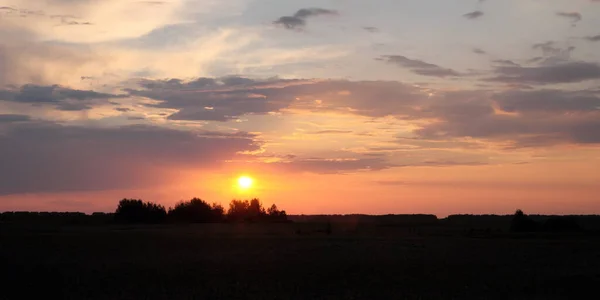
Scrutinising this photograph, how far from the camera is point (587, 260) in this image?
3959cm

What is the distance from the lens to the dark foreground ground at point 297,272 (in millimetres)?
25922

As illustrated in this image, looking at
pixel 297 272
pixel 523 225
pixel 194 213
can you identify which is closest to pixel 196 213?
pixel 194 213

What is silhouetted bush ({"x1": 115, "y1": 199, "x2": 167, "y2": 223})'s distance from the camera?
381 ft

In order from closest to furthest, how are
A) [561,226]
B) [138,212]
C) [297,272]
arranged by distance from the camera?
[297,272] < [561,226] < [138,212]

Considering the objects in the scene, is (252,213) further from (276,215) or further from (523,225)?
(523,225)

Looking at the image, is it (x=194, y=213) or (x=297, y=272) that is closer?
(x=297, y=272)

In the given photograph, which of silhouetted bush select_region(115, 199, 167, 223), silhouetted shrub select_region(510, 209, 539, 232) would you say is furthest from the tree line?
silhouetted shrub select_region(510, 209, 539, 232)

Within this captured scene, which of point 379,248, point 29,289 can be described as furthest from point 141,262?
point 379,248

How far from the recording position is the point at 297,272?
32594mm

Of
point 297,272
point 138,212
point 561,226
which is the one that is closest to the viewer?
point 297,272

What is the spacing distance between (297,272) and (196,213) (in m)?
92.9

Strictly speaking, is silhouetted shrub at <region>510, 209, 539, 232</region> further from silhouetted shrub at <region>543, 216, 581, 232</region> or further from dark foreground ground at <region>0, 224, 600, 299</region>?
dark foreground ground at <region>0, 224, 600, 299</region>

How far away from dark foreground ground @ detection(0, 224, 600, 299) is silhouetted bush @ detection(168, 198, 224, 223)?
71494mm

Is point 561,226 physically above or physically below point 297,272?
above
